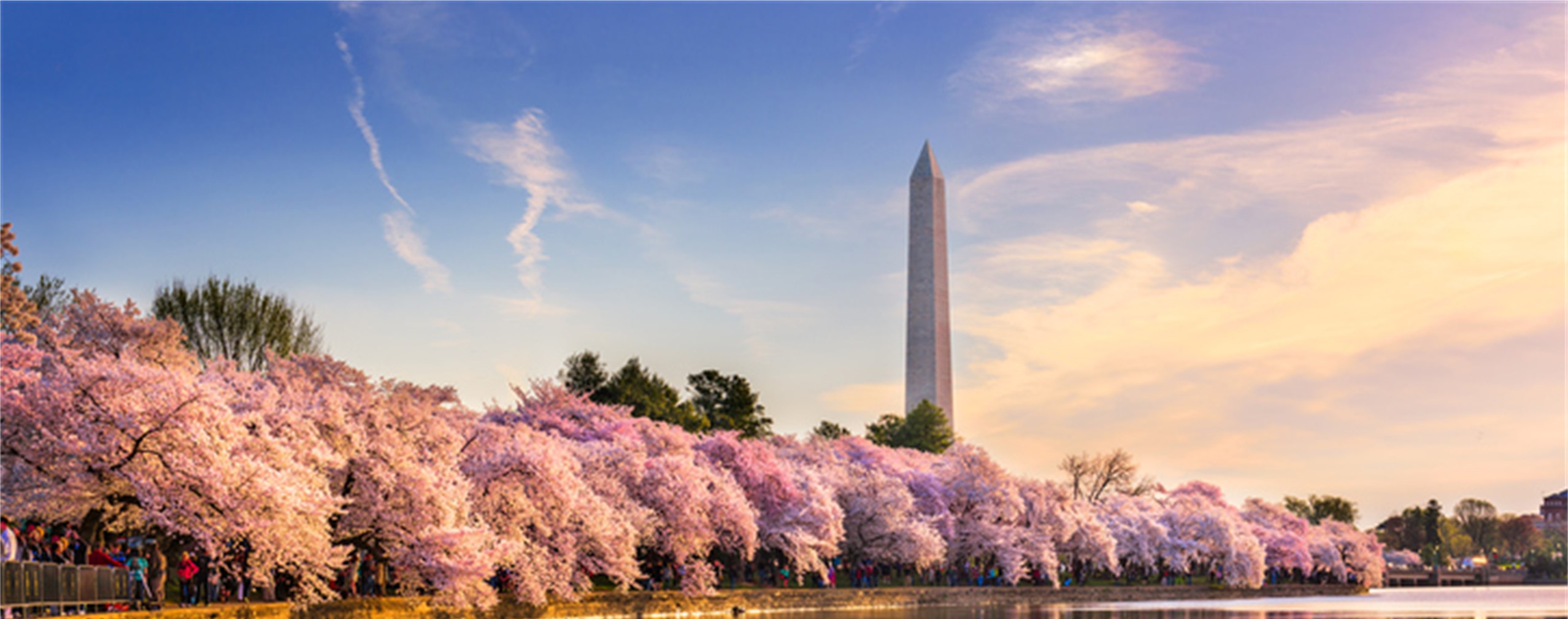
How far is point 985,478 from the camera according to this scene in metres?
78.2

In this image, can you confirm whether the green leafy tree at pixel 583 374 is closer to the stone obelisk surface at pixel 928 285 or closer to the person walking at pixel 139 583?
the stone obelisk surface at pixel 928 285

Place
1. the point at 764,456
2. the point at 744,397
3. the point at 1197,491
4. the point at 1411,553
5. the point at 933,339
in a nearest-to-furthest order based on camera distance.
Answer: the point at 764,456
the point at 933,339
the point at 744,397
the point at 1197,491
the point at 1411,553

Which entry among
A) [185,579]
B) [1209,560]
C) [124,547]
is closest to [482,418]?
[124,547]

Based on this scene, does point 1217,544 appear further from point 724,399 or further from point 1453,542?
point 1453,542

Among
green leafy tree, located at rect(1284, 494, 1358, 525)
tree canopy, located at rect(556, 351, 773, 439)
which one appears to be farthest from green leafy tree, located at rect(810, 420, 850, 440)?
green leafy tree, located at rect(1284, 494, 1358, 525)

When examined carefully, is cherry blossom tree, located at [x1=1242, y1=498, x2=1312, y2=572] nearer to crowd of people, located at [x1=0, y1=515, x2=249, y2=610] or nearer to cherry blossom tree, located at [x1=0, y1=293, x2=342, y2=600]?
crowd of people, located at [x1=0, y1=515, x2=249, y2=610]

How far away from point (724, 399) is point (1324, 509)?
335 ft

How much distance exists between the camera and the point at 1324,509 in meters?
176

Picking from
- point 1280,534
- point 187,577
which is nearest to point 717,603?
point 187,577

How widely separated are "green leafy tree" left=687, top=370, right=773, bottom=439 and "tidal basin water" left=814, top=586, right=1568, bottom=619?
3323 cm

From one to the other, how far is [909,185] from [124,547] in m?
64.6

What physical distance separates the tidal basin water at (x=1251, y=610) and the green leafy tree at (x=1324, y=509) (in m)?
89.2

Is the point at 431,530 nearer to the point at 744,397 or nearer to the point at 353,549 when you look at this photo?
the point at 353,549

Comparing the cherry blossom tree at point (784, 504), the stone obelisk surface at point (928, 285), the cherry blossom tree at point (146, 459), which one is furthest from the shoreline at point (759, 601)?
the stone obelisk surface at point (928, 285)
